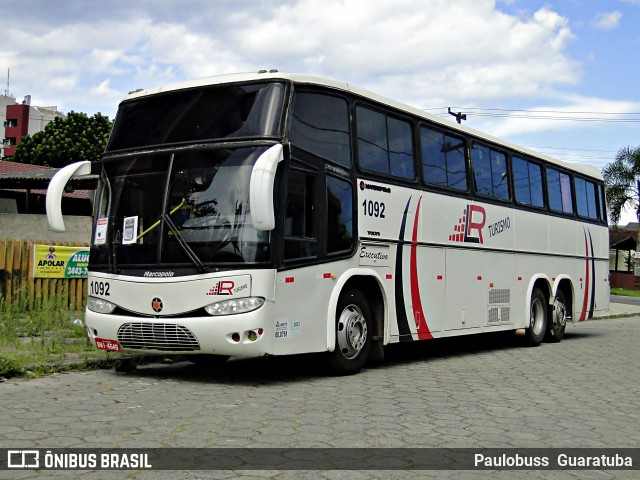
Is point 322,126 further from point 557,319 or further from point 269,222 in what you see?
point 557,319

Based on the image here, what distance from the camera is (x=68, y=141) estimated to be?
166 ft

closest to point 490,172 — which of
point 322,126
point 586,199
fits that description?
point 322,126

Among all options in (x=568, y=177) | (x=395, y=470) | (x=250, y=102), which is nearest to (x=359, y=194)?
(x=250, y=102)

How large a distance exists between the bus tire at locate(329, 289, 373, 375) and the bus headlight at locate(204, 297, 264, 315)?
1520 mm

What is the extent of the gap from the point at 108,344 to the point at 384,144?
447cm

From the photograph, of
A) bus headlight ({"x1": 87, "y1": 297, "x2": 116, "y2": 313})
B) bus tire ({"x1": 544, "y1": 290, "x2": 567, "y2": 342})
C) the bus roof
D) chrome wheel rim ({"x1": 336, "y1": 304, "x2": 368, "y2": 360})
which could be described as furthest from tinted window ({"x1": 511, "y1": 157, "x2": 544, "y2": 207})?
bus headlight ({"x1": 87, "y1": 297, "x2": 116, "y2": 313})

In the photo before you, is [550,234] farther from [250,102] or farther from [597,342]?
[250,102]

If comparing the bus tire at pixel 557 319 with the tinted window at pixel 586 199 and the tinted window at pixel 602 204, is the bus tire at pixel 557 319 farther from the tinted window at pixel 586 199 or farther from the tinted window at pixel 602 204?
the tinted window at pixel 602 204

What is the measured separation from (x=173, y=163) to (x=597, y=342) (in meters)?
11.3

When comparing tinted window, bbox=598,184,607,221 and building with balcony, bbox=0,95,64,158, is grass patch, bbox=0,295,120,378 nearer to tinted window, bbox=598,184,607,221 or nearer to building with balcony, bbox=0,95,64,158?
tinted window, bbox=598,184,607,221

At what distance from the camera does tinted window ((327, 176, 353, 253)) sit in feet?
31.0

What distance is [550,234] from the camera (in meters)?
16.0

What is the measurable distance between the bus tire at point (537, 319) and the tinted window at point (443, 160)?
12.6 ft

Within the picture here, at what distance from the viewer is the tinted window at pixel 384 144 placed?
33.7ft
